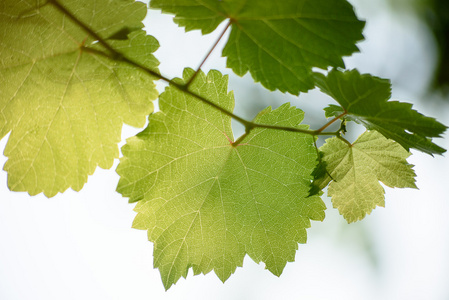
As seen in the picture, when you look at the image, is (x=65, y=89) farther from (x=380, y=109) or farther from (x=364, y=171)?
(x=364, y=171)

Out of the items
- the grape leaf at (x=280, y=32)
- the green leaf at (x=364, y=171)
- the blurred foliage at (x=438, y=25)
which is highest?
the blurred foliage at (x=438, y=25)

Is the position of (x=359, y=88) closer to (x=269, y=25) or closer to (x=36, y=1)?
(x=269, y=25)

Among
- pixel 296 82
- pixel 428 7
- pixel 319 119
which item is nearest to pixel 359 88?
pixel 296 82

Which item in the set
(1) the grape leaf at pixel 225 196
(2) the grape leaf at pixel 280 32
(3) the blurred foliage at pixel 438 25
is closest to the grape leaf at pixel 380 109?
(2) the grape leaf at pixel 280 32

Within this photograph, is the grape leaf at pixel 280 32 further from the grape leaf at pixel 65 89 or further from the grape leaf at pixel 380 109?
the grape leaf at pixel 65 89

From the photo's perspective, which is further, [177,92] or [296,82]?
[177,92]

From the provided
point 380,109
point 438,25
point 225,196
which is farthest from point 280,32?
point 438,25

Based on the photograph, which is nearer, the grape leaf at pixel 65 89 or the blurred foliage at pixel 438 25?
the grape leaf at pixel 65 89
